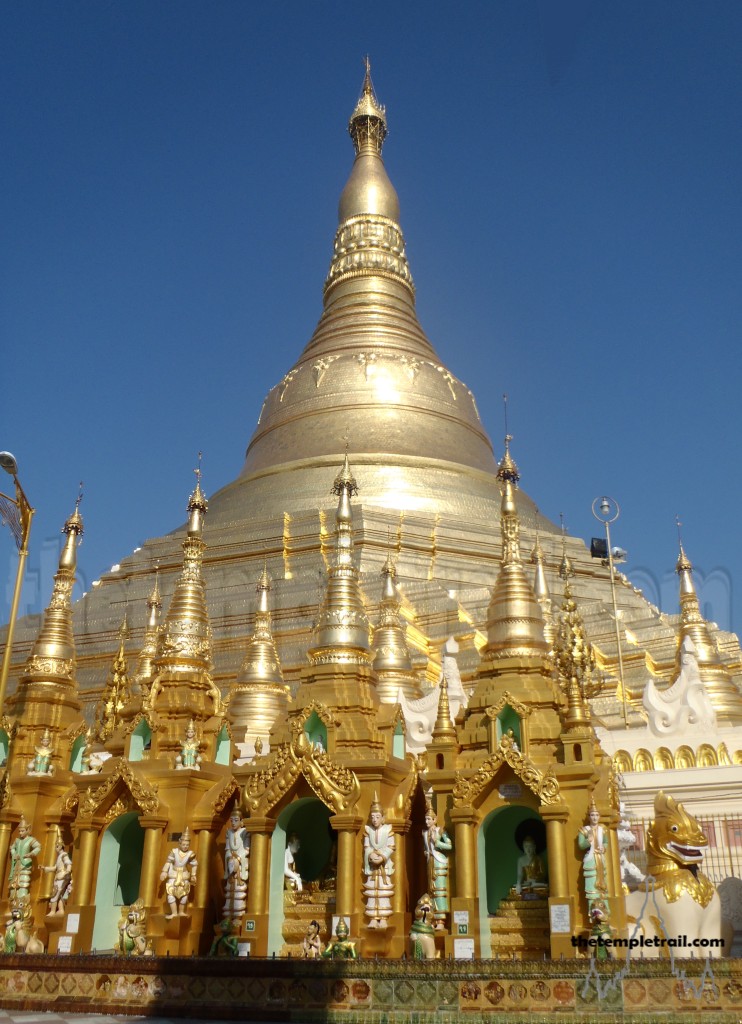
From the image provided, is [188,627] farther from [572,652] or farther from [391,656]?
[572,652]

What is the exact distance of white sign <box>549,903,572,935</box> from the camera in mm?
11258

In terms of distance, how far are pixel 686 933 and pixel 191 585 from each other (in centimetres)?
980

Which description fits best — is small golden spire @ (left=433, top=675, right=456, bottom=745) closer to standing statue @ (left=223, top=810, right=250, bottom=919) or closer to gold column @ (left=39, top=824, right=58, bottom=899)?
standing statue @ (left=223, top=810, right=250, bottom=919)

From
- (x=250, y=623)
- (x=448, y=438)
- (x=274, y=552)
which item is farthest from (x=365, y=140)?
(x=250, y=623)

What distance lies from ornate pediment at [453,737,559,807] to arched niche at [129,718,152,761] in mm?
5621

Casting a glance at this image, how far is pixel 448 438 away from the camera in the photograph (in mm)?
35156

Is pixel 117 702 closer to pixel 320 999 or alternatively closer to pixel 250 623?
pixel 250 623

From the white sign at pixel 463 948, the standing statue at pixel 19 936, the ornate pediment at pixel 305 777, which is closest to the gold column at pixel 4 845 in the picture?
the standing statue at pixel 19 936

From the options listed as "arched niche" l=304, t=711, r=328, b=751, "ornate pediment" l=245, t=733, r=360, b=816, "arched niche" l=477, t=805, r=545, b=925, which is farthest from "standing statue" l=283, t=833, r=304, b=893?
"arched niche" l=477, t=805, r=545, b=925

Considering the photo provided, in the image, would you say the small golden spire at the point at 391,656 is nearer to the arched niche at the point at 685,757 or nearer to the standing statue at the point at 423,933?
the arched niche at the point at 685,757

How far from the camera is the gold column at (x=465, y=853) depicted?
1194cm

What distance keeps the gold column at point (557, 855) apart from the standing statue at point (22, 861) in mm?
8227

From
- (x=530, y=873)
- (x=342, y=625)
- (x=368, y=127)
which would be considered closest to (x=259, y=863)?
(x=530, y=873)

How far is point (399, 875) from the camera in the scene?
499 inches
